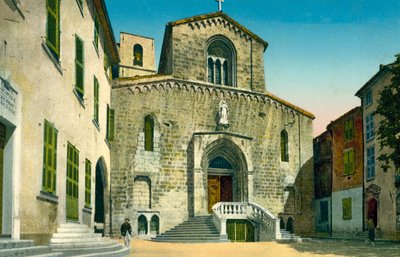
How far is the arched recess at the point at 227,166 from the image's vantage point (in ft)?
88.5

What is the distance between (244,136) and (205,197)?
427 centimetres

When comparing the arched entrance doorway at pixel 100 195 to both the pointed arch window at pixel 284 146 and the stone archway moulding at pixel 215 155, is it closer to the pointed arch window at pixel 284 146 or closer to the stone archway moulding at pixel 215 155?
the stone archway moulding at pixel 215 155

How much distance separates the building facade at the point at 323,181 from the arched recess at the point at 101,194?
1542 cm

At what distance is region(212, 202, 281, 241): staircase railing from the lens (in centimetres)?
2328

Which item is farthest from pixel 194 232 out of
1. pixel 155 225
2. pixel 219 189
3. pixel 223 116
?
pixel 223 116

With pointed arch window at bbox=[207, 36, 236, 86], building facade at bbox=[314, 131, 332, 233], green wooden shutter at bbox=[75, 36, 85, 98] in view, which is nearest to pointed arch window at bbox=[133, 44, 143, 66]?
pointed arch window at bbox=[207, 36, 236, 86]

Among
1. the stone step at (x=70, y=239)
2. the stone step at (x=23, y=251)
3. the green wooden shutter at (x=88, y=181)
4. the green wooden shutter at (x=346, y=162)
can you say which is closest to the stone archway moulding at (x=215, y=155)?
the green wooden shutter at (x=346, y=162)

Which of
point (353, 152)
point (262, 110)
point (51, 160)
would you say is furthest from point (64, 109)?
point (353, 152)

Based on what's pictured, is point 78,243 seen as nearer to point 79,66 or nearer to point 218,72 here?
point 79,66

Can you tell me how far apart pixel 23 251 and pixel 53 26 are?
5710 mm

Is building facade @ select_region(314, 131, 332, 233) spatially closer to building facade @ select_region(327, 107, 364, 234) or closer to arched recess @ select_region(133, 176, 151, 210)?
building facade @ select_region(327, 107, 364, 234)

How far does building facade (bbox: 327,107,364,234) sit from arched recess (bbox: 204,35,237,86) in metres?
8.11

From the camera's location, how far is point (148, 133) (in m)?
26.2

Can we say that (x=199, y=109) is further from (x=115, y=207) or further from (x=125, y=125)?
(x=115, y=207)
